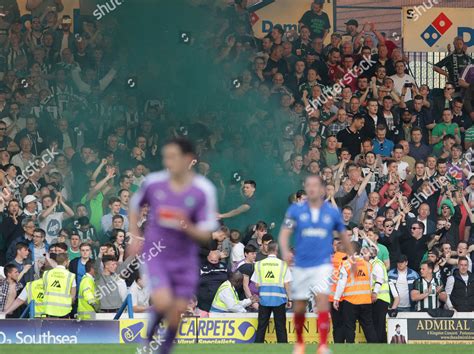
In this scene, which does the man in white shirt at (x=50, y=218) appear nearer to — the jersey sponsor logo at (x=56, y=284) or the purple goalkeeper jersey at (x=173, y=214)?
the jersey sponsor logo at (x=56, y=284)

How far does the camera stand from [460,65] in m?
26.4

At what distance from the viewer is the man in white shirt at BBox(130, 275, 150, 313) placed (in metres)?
20.2

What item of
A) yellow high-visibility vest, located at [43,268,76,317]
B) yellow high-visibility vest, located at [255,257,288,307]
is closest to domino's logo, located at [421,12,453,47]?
yellow high-visibility vest, located at [255,257,288,307]

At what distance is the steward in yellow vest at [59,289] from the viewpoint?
19.4 metres

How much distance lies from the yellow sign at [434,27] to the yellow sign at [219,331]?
30.3ft

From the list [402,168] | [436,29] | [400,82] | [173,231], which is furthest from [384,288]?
[173,231]

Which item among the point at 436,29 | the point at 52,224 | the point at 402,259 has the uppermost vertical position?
the point at 436,29

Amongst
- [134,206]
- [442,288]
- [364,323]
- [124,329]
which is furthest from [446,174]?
[134,206]

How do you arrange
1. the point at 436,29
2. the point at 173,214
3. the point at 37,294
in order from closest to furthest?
the point at 173,214 → the point at 37,294 → the point at 436,29

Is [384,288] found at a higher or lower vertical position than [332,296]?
higher

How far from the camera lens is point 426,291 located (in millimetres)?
20859

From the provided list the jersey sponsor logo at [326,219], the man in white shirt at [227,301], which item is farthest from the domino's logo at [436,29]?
the jersey sponsor logo at [326,219]

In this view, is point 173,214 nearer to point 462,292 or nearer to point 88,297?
A: point 88,297

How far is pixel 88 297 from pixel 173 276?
9279mm
